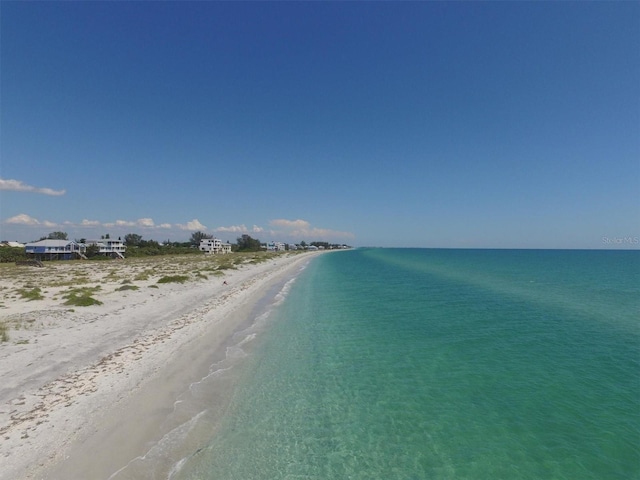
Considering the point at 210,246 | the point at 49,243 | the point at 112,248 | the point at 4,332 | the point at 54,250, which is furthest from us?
the point at 210,246

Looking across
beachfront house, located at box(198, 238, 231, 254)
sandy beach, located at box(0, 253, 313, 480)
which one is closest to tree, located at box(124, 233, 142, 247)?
beachfront house, located at box(198, 238, 231, 254)

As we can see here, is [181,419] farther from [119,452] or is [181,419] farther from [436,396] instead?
[436,396]

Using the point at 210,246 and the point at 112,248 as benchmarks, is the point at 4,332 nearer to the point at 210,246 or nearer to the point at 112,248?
the point at 112,248

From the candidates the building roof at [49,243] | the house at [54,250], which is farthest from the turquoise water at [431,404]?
the building roof at [49,243]

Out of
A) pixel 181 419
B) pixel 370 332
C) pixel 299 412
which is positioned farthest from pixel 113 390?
pixel 370 332

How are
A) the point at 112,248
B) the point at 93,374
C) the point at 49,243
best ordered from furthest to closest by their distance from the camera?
the point at 112,248 → the point at 49,243 → the point at 93,374

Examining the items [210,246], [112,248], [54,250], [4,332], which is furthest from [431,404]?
[210,246]
